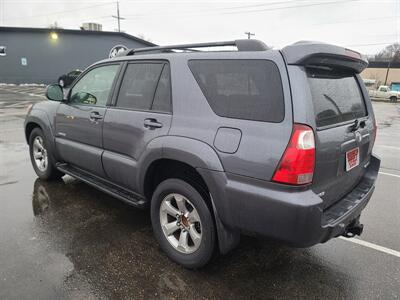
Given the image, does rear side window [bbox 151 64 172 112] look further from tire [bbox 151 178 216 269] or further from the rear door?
the rear door

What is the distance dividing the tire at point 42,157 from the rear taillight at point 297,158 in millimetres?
3644

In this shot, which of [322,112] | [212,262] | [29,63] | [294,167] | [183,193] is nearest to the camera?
[294,167]

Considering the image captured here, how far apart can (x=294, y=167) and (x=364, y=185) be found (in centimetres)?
138

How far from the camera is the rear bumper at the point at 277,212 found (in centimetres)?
218

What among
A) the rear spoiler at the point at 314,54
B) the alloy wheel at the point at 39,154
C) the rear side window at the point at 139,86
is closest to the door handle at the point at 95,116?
the rear side window at the point at 139,86

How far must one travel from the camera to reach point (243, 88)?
97.5 inches

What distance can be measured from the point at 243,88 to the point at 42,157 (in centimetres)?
384

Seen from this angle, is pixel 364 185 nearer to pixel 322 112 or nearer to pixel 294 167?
pixel 322 112

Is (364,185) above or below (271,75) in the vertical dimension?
below

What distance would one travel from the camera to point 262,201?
7.49 ft

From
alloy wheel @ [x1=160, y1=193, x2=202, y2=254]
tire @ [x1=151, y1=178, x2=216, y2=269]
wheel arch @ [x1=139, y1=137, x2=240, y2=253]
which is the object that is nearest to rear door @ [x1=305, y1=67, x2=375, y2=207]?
wheel arch @ [x1=139, y1=137, x2=240, y2=253]

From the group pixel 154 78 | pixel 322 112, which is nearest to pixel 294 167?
pixel 322 112

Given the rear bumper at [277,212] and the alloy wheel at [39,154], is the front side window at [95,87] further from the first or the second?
the rear bumper at [277,212]

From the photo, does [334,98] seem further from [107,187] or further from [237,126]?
[107,187]
